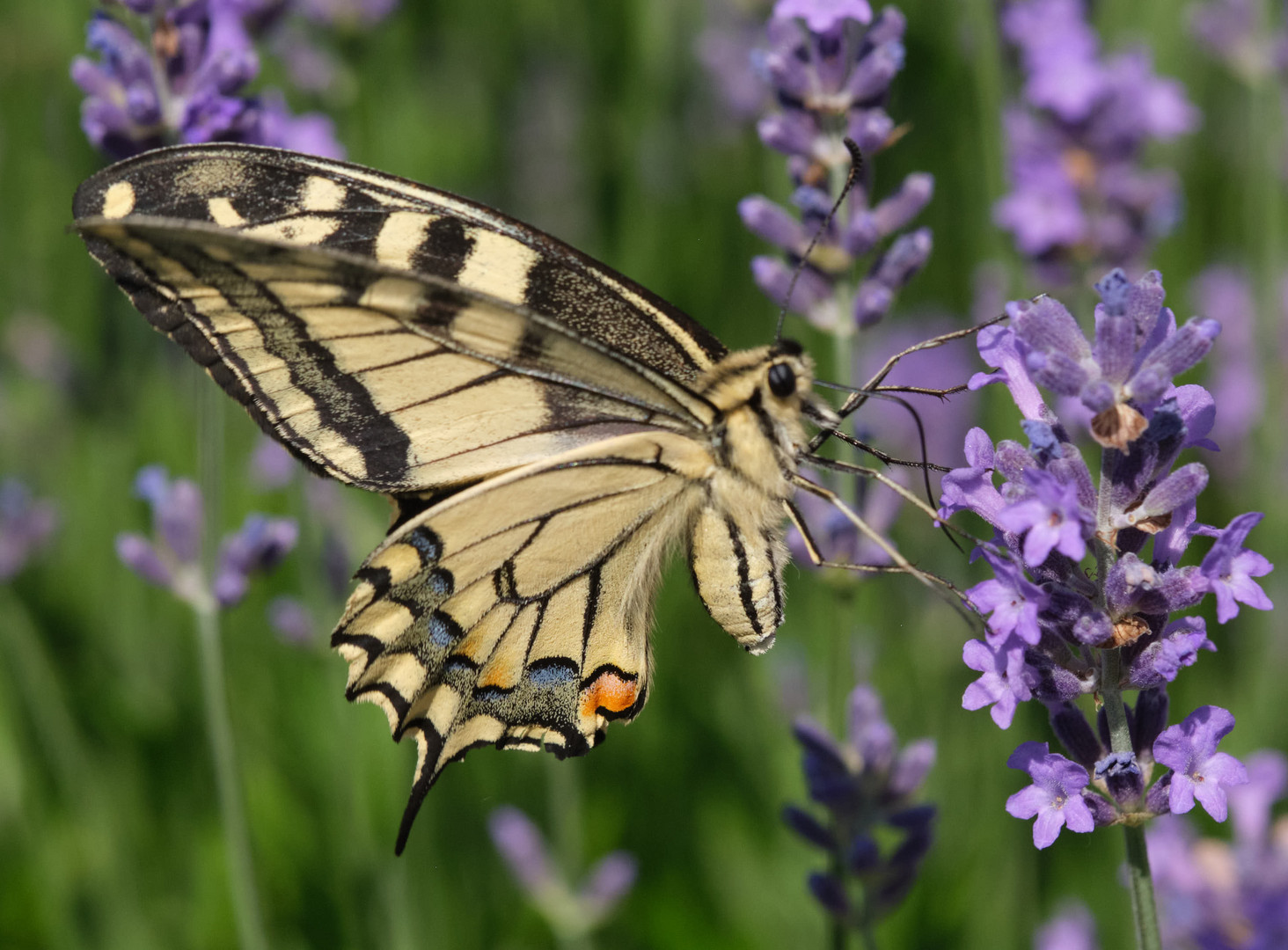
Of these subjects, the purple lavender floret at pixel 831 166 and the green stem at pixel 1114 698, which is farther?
the purple lavender floret at pixel 831 166

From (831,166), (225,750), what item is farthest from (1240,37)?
(225,750)

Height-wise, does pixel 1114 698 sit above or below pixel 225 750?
below

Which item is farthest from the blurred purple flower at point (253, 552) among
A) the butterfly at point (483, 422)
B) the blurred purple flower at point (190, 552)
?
the butterfly at point (483, 422)

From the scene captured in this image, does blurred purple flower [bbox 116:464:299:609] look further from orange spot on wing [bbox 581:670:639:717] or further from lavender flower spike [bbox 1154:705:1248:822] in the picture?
lavender flower spike [bbox 1154:705:1248:822]

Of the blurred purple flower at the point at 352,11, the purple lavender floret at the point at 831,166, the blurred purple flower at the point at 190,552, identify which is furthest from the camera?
the blurred purple flower at the point at 352,11

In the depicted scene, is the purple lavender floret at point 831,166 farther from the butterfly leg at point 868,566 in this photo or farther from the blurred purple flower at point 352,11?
the blurred purple flower at point 352,11

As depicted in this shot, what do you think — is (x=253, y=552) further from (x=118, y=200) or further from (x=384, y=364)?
(x=118, y=200)

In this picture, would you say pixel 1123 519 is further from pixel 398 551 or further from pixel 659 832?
pixel 659 832
